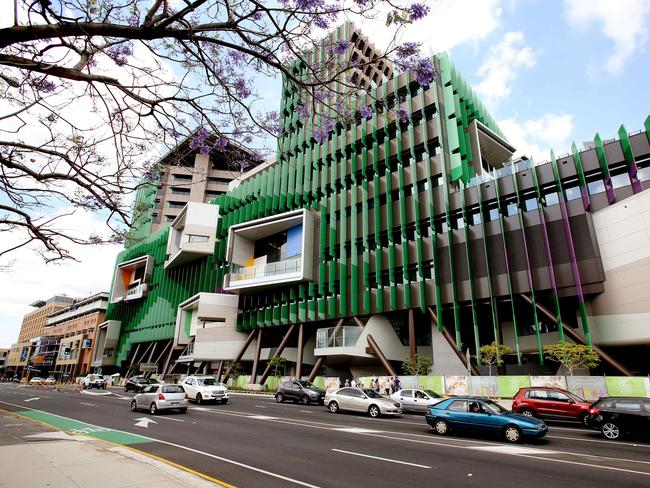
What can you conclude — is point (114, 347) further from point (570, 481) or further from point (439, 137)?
point (570, 481)

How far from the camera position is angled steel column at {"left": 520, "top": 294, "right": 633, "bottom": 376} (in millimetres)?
23703

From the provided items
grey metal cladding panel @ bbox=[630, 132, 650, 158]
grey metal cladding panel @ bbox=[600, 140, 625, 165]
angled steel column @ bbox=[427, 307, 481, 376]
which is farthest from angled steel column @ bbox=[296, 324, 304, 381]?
grey metal cladding panel @ bbox=[630, 132, 650, 158]

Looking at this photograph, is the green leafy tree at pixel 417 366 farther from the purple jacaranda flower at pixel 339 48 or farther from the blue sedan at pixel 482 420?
the purple jacaranda flower at pixel 339 48

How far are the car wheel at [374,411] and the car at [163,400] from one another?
8.72m

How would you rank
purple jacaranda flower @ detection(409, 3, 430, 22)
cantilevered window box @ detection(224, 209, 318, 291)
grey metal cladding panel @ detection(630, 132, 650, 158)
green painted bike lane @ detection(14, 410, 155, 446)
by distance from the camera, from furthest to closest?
cantilevered window box @ detection(224, 209, 318, 291) < grey metal cladding panel @ detection(630, 132, 650, 158) < green painted bike lane @ detection(14, 410, 155, 446) < purple jacaranda flower @ detection(409, 3, 430, 22)

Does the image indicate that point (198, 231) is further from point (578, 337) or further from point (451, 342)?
point (578, 337)

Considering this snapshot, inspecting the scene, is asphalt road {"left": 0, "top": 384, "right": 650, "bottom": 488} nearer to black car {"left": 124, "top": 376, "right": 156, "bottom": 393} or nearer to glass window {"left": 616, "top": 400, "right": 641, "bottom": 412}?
glass window {"left": 616, "top": 400, "right": 641, "bottom": 412}

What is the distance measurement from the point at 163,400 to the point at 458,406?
1309 centimetres

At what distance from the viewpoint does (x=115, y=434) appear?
1256cm

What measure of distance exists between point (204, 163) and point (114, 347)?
139 ft

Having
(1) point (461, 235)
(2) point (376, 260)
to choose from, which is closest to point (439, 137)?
(1) point (461, 235)

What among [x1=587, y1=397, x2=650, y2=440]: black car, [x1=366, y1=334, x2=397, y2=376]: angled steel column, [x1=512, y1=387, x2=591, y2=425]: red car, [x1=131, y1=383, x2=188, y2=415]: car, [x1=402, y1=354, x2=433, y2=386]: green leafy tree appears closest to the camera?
[x1=587, y1=397, x2=650, y2=440]: black car

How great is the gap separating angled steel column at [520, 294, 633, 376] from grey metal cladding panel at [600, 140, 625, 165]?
10.8 meters

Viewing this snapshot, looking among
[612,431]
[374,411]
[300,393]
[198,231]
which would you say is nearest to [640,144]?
[612,431]
